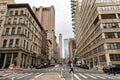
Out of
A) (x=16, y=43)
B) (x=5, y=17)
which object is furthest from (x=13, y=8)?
(x=16, y=43)

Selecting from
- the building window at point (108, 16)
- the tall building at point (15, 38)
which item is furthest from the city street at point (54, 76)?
the building window at point (108, 16)

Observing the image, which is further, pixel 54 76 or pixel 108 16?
pixel 108 16

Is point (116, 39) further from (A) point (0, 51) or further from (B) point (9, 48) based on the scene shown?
(A) point (0, 51)

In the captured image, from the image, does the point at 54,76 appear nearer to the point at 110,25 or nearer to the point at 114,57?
the point at 114,57

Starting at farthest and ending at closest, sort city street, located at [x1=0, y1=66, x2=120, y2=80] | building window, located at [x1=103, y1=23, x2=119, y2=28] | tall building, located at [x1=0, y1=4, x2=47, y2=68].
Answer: building window, located at [x1=103, y1=23, x2=119, y2=28] → tall building, located at [x1=0, y1=4, x2=47, y2=68] → city street, located at [x1=0, y1=66, x2=120, y2=80]

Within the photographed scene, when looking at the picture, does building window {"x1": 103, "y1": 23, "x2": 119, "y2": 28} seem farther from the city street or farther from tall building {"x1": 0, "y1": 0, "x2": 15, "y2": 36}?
tall building {"x1": 0, "y1": 0, "x2": 15, "y2": 36}

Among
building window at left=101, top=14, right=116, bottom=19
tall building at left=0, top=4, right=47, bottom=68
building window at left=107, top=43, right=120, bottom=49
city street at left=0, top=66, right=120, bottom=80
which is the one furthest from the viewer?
building window at left=101, top=14, right=116, bottom=19

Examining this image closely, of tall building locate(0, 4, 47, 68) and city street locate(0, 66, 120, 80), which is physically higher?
tall building locate(0, 4, 47, 68)

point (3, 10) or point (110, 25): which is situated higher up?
point (3, 10)

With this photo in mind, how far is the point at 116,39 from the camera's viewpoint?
3925cm

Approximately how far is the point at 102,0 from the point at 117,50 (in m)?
19.5

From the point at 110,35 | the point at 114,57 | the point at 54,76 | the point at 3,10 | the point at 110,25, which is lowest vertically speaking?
the point at 54,76

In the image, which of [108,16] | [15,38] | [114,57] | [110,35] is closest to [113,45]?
[110,35]

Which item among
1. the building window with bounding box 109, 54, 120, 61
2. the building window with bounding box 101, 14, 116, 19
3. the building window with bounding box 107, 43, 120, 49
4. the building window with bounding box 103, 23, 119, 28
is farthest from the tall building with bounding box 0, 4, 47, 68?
the building window with bounding box 101, 14, 116, 19
